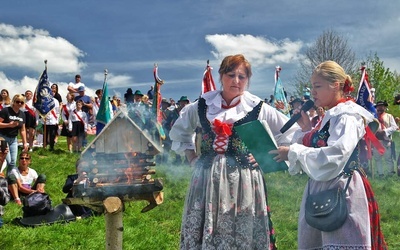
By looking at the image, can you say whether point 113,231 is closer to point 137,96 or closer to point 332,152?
point 332,152

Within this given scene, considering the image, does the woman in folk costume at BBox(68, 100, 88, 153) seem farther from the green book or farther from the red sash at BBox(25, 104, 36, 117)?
the green book

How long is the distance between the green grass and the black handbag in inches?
110

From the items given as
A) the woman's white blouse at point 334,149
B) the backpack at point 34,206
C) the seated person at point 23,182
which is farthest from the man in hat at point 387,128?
the woman's white blouse at point 334,149

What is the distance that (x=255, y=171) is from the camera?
3.63 m

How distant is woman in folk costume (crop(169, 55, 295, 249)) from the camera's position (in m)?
3.47

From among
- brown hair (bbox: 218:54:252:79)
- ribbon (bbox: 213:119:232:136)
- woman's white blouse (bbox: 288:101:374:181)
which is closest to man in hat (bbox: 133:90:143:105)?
brown hair (bbox: 218:54:252:79)

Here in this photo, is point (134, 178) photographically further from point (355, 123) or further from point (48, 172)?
point (48, 172)

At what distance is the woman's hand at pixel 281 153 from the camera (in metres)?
3.12

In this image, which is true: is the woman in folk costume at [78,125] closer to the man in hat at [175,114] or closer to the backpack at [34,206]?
the man in hat at [175,114]

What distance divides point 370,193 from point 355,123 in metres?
0.55

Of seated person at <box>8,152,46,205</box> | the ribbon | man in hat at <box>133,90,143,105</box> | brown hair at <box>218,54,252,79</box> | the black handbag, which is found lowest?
seated person at <box>8,152,46,205</box>

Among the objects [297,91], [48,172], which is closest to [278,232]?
[48,172]

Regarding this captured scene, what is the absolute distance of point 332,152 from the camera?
294cm

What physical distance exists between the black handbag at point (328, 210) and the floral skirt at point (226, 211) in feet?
1.72
